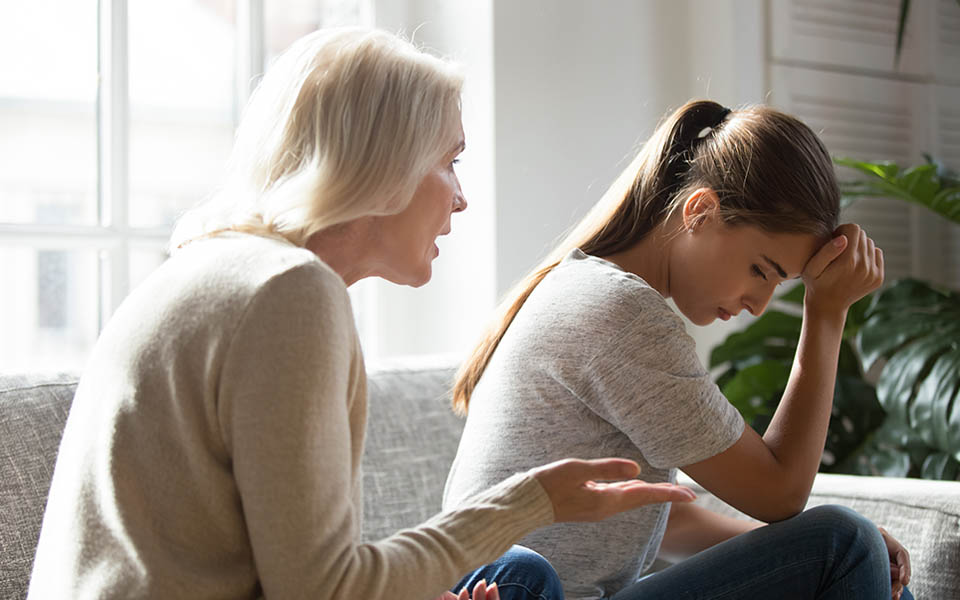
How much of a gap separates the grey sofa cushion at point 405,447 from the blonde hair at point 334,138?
71 centimetres

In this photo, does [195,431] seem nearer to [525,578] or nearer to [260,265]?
[260,265]

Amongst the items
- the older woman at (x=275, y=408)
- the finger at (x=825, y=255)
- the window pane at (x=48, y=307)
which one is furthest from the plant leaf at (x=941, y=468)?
the window pane at (x=48, y=307)

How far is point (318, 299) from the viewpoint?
78cm

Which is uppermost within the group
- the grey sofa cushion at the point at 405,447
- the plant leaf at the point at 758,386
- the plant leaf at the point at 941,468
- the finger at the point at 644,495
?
the finger at the point at 644,495

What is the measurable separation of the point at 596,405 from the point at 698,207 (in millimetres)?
288

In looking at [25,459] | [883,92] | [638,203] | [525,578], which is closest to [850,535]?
[525,578]

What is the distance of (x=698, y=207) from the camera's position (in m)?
1.27

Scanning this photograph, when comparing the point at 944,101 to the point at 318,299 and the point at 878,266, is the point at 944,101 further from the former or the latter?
the point at 318,299

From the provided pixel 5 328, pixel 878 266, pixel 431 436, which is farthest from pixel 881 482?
pixel 5 328

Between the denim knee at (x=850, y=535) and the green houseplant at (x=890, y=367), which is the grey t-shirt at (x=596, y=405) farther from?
the green houseplant at (x=890, y=367)

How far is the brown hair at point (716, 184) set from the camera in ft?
4.07

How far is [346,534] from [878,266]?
0.88 metres

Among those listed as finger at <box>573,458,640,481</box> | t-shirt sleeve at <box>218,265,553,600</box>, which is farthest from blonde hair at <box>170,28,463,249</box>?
finger at <box>573,458,640,481</box>

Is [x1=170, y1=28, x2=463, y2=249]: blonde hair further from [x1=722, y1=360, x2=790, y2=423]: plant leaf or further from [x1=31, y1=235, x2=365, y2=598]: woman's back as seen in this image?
[x1=722, y1=360, x2=790, y2=423]: plant leaf
